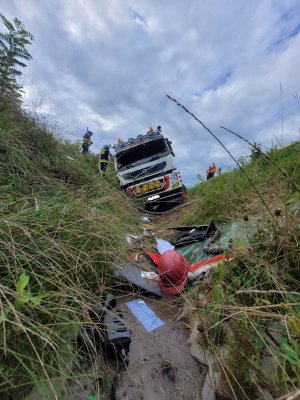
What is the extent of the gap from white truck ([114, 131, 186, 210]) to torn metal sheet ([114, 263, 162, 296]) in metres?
4.65

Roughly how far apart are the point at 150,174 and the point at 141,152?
48.9 inches

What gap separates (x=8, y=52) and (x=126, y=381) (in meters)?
6.63

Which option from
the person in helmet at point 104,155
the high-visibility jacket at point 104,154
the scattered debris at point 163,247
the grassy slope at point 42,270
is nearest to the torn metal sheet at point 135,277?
the grassy slope at point 42,270

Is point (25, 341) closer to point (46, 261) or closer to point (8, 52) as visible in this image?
point (46, 261)

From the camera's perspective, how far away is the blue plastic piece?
2.14 m

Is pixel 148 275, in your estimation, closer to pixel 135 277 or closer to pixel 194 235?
pixel 135 277

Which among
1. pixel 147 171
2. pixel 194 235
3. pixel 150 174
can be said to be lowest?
pixel 194 235

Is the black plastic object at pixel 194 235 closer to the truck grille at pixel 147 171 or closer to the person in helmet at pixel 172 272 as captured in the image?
the person in helmet at pixel 172 272

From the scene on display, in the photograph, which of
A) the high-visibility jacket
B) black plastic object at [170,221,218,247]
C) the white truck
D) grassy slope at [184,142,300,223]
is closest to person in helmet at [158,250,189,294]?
black plastic object at [170,221,218,247]

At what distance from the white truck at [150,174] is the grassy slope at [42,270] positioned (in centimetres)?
411

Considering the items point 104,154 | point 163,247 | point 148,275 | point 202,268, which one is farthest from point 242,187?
point 104,154

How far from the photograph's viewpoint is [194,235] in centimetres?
377

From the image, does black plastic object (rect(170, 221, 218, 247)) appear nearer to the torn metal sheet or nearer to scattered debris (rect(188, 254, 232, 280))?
Result: scattered debris (rect(188, 254, 232, 280))

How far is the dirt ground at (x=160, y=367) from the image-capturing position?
1.55m
